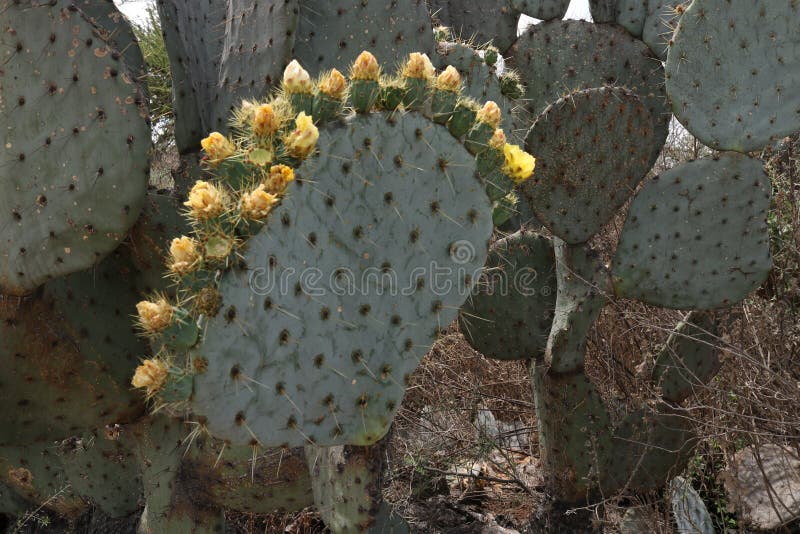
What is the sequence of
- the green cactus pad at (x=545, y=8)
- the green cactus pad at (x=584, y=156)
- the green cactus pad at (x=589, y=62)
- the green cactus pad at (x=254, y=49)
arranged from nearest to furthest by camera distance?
the green cactus pad at (x=254, y=49) < the green cactus pad at (x=584, y=156) < the green cactus pad at (x=589, y=62) < the green cactus pad at (x=545, y=8)

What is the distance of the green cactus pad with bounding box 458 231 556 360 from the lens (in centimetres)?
297

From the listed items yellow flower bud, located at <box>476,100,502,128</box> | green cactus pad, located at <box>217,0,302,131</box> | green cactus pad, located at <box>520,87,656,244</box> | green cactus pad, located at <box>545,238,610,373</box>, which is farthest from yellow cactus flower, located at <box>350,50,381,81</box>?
green cactus pad, located at <box>545,238,610,373</box>

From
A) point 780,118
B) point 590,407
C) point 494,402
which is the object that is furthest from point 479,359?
point 780,118

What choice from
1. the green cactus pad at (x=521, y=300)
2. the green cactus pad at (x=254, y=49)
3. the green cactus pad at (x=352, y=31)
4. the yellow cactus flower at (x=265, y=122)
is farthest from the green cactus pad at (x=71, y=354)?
the green cactus pad at (x=521, y=300)

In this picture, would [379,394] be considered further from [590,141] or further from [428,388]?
[428,388]

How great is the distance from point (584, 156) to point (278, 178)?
58.8 inches

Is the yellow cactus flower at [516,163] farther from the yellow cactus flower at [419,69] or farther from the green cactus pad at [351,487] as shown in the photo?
the green cactus pad at [351,487]

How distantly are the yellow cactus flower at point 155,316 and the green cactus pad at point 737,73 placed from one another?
207 centimetres

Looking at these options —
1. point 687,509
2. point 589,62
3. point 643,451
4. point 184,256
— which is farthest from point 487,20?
point 184,256

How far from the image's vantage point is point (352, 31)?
2.19m

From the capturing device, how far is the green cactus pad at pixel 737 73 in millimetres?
2721

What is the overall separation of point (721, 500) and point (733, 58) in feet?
5.64

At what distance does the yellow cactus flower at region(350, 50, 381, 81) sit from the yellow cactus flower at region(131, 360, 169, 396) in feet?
2.22

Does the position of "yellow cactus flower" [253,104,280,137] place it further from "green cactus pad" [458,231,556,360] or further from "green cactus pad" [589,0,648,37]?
"green cactus pad" [589,0,648,37]
